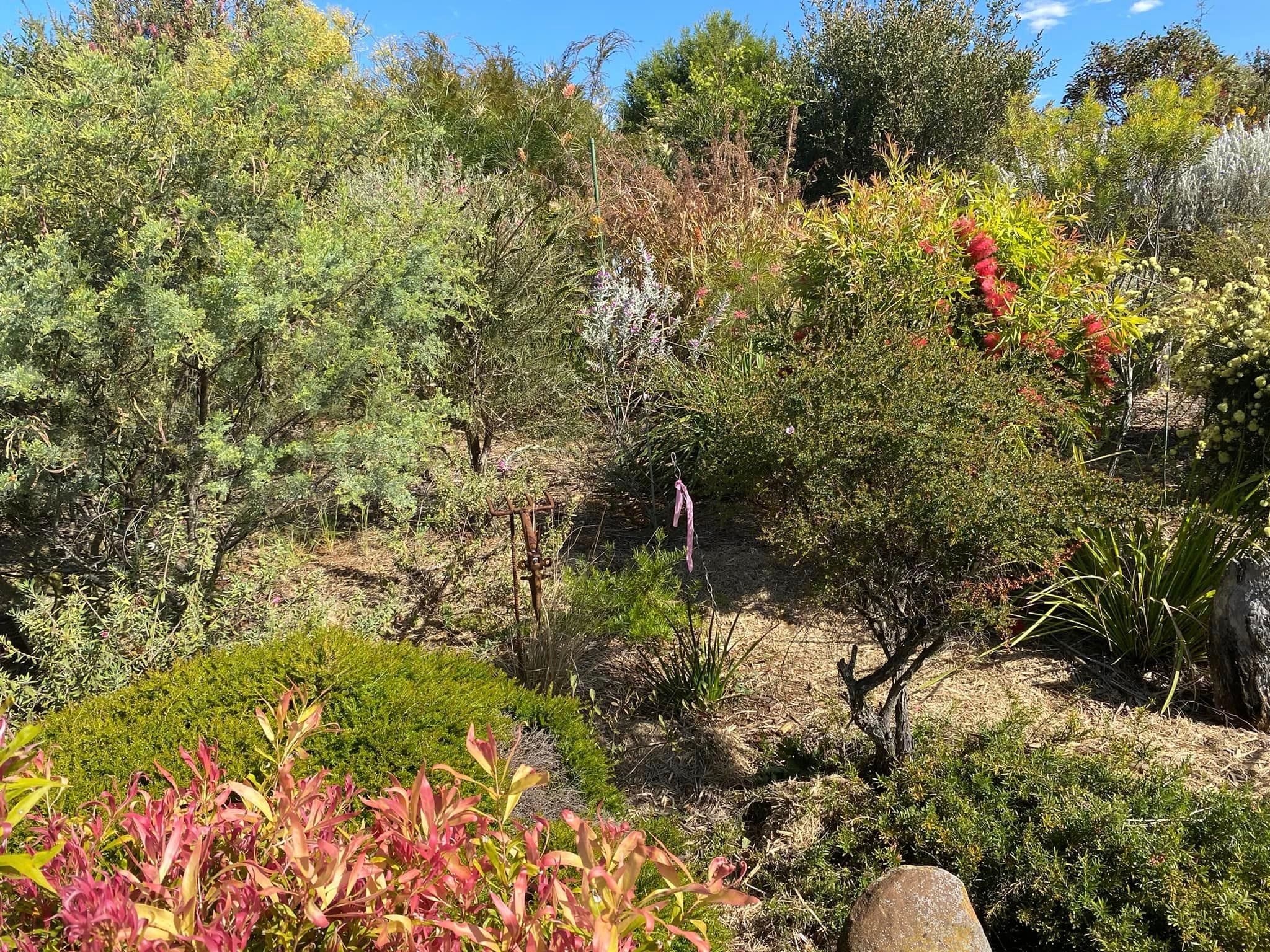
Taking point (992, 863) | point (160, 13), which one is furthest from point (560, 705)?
point (160, 13)

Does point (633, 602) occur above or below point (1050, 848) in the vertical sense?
above

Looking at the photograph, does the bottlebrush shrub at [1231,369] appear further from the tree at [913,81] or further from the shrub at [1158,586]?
the tree at [913,81]

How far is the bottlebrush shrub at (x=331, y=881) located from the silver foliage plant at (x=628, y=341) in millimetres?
4516

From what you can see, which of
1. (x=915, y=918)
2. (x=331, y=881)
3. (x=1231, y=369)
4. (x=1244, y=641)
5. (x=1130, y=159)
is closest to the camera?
(x=331, y=881)

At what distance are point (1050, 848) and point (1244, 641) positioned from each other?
1421 mm

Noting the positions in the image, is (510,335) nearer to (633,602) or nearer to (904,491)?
(633,602)

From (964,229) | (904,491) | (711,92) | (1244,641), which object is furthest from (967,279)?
(711,92)

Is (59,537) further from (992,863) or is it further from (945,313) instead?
(945,313)

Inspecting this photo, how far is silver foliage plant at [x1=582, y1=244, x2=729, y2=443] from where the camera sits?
5.70 m

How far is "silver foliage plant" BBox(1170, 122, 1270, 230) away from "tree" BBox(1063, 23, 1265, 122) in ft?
32.2

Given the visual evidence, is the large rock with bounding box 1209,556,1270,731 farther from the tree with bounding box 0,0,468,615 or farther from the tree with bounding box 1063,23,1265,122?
the tree with bounding box 1063,23,1265,122

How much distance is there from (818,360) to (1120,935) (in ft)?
6.51

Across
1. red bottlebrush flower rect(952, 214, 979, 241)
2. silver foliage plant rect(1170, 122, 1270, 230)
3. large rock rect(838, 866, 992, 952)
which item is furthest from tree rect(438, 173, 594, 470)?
silver foliage plant rect(1170, 122, 1270, 230)

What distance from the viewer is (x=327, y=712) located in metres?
2.38
